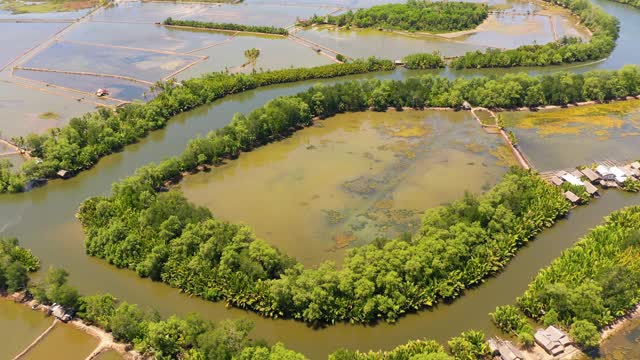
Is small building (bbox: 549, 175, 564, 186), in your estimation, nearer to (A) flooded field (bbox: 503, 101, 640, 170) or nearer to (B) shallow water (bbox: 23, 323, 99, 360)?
(A) flooded field (bbox: 503, 101, 640, 170)

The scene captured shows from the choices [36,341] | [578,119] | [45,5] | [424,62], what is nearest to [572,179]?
[578,119]

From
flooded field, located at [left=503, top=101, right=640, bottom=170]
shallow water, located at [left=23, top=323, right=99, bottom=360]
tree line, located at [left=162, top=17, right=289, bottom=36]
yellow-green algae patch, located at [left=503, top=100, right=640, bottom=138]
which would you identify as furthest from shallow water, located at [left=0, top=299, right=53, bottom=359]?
tree line, located at [left=162, top=17, right=289, bottom=36]

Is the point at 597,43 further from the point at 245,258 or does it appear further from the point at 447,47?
the point at 245,258

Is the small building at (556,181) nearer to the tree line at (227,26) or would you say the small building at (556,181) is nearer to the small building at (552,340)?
the small building at (552,340)

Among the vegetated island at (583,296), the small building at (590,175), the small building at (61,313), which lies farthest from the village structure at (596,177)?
the small building at (61,313)

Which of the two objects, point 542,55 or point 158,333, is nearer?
point 158,333

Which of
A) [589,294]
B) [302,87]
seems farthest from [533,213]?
[302,87]

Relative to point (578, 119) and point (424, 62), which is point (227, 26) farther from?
point (578, 119)
